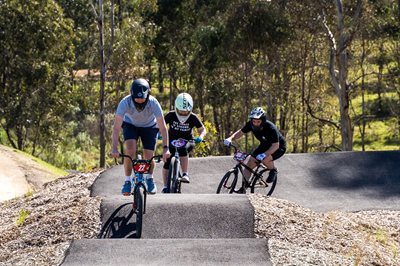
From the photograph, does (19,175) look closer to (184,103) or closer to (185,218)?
(184,103)

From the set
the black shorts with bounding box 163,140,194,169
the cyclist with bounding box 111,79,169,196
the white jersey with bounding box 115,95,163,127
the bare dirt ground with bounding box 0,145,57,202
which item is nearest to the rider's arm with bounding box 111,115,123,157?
the cyclist with bounding box 111,79,169,196

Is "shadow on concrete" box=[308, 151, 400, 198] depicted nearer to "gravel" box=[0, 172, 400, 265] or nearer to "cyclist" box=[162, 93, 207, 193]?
"gravel" box=[0, 172, 400, 265]

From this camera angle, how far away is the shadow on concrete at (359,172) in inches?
603

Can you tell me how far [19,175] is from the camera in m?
17.5

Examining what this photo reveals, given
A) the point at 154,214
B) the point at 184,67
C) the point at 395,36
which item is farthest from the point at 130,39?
the point at 154,214

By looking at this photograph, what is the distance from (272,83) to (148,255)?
26.7 meters

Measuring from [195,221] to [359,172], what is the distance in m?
7.49

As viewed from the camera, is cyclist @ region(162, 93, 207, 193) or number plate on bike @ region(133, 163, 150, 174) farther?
cyclist @ region(162, 93, 207, 193)

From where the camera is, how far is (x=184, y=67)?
129 feet

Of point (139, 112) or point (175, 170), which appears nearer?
point (139, 112)

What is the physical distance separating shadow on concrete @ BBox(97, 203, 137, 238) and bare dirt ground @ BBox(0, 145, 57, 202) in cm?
675

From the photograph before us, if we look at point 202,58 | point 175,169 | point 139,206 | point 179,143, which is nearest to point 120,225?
point 139,206

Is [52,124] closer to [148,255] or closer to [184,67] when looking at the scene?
[184,67]

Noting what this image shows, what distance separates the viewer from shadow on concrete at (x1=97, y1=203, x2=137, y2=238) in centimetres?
928
